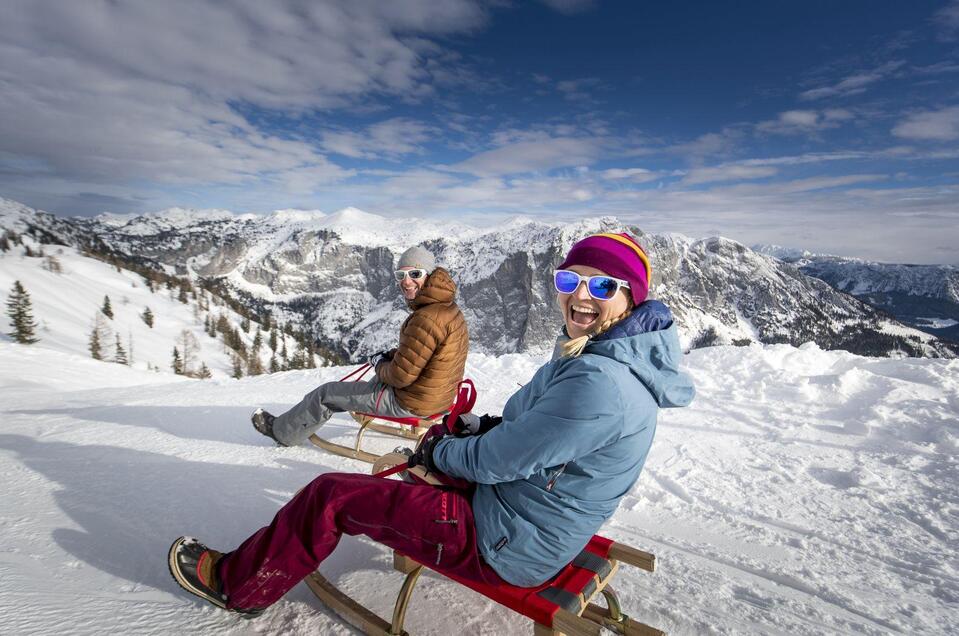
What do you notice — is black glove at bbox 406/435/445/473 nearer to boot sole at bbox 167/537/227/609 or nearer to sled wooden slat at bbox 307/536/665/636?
sled wooden slat at bbox 307/536/665/636

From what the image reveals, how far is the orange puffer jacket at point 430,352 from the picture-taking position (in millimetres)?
5180

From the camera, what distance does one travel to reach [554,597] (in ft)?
8.32

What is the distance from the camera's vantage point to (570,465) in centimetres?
244

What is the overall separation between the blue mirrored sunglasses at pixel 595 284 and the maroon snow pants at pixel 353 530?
149cm

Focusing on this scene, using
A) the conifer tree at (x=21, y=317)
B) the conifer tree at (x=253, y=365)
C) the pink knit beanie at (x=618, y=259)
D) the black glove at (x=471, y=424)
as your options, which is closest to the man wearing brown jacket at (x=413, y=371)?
the black glove at (x=471, y=424)

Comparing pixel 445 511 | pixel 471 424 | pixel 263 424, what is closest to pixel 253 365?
pixel 263 424

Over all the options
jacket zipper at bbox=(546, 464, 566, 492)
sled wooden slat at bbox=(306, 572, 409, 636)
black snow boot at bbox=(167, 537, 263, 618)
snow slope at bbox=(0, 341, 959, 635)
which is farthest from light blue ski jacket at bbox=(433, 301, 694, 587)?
black snow boot at bbox=(167, 537, 263, 618)

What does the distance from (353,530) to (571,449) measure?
1.47 meters

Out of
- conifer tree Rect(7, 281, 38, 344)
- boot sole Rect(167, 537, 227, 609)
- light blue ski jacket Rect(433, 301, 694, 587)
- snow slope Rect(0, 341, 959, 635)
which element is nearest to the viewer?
light blue ski jacket Rect(433, 301, 694, 587)

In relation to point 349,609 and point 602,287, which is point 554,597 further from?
point 602,287

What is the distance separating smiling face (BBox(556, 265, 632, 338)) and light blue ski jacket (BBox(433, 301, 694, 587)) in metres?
0.13

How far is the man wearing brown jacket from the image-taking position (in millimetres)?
5219

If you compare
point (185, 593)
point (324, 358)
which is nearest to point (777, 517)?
point (185, 593)

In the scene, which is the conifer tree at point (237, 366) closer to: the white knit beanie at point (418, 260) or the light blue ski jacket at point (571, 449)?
the white knit beanie at point (418, 260)
